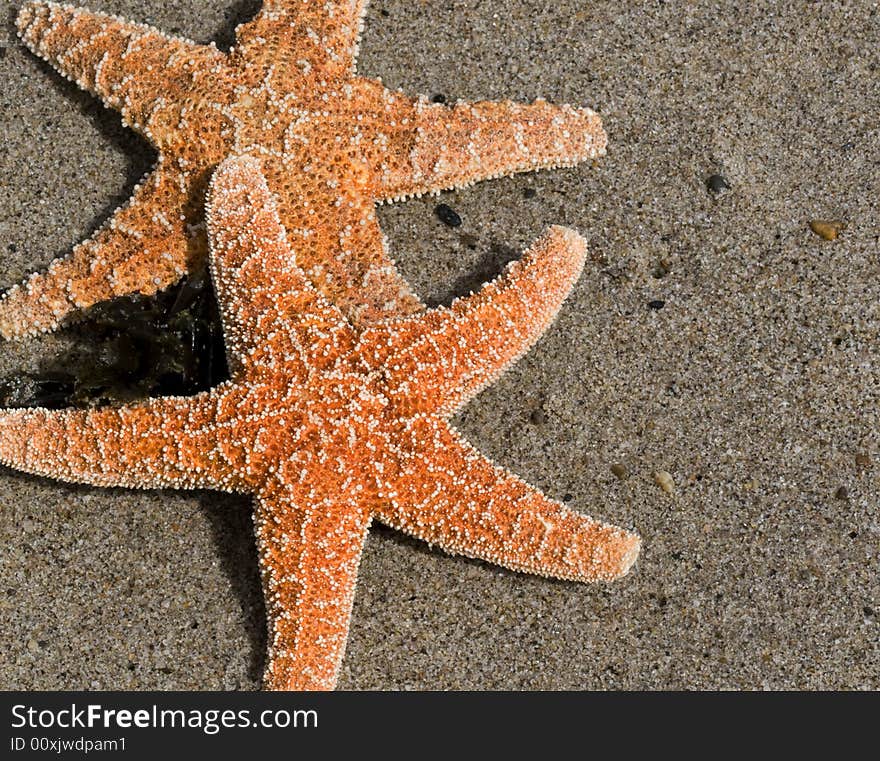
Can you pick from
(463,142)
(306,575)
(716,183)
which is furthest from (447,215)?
(306,575)

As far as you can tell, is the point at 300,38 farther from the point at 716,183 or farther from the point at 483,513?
the point at 483,513

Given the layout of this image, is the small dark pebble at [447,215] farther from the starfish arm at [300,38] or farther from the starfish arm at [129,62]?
the starfish arm at [129,62]

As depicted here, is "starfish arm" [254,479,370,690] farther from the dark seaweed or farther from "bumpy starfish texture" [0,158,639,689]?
the dark seaweed

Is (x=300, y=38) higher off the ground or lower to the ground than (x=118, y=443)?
higher

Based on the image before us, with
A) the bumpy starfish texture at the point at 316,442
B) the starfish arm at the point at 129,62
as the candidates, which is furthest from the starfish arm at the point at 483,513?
the starfish arm at the point at 129,62

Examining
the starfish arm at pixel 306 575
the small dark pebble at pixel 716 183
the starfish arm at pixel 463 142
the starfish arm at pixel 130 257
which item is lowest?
the starfish arm at pixel 306 575

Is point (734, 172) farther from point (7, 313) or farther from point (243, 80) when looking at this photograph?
point (7, 313)

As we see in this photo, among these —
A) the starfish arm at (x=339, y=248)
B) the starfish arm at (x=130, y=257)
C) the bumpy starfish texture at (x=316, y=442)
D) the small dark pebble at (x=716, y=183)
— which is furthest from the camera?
the small dark pebble at (x=716, y=183)

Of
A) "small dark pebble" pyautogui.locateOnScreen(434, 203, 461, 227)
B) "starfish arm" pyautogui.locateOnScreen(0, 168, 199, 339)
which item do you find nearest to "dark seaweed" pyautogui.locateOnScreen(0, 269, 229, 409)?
"starfish arm" pyautogui.locateOnScreen(0, 168, 199, 339)
